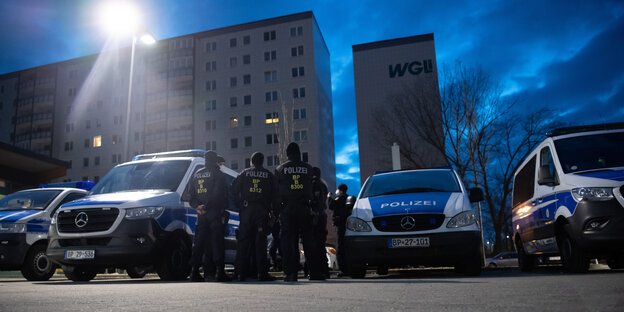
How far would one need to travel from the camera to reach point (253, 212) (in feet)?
25.8

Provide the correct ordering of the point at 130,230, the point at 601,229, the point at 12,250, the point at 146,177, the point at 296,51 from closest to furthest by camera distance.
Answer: the point at 601,229, the point at 130,230, the point at 146,177, the point at 12,250, the point at 296,51

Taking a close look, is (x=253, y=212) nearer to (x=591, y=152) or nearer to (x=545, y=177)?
(x=545, y=177)

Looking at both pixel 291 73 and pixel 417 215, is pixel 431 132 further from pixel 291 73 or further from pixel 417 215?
pixel 291 73

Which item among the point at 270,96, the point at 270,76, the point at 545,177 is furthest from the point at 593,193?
the point at 270,76

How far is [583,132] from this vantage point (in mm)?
8008

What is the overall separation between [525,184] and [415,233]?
356cm

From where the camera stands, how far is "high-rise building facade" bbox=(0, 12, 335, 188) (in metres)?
58.5

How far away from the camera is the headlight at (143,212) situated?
27.2 feet

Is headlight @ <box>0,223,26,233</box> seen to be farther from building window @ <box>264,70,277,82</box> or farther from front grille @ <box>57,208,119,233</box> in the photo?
building window @ <box>264,70,277,82</box>

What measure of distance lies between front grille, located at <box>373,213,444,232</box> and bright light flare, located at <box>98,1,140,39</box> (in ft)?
48.0

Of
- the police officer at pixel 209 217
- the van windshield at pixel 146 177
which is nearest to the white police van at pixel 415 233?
the police officer at pixel 209 217

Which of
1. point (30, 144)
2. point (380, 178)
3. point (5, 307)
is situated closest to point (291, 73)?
point (30, 144)

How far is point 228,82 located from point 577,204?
5704 cm

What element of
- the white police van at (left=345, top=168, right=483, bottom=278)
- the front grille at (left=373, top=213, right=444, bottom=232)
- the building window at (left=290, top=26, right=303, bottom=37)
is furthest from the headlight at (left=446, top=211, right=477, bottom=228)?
the building window at (left=290, top=26, right=303, bottom=37)
